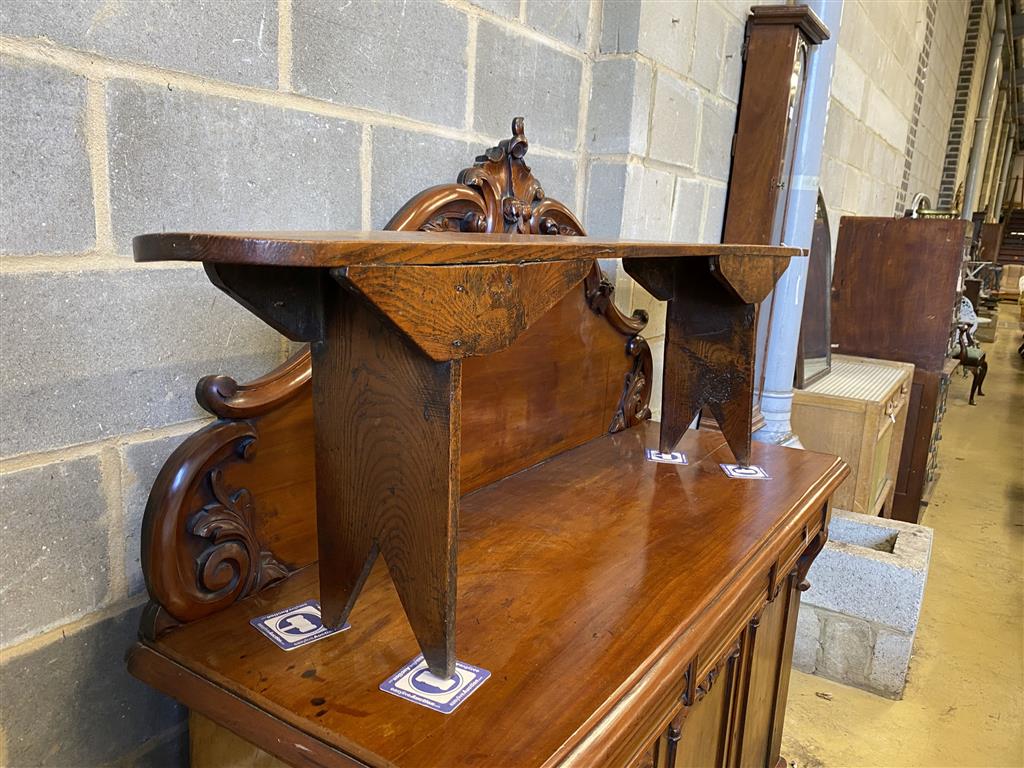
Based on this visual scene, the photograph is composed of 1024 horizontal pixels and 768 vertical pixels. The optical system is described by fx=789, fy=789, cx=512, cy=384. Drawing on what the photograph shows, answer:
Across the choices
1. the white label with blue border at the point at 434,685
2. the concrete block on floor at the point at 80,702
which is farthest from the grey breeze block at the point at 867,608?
the concrete block on floor at the point at 80,702

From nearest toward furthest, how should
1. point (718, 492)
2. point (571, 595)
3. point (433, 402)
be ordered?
point (433, 402)
point (571, 595)
point (718, 492)

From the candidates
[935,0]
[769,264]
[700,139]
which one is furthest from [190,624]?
[935,0]

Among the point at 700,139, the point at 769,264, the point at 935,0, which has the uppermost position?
the point at 935,0

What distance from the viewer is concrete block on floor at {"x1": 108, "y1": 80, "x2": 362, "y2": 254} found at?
0.84 m

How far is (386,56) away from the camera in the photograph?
117cm

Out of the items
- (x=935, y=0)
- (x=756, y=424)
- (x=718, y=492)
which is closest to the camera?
(x=718, y=492)

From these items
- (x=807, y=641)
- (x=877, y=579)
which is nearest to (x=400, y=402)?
(x=877, y=579)

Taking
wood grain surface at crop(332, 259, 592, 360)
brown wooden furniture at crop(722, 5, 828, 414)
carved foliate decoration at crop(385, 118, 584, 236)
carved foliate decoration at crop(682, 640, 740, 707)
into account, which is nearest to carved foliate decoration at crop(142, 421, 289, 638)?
wood grain surface at crop(332, 259, 592, 360)

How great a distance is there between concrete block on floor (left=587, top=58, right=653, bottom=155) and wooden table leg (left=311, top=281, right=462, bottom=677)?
1.10m

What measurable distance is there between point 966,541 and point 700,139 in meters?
2.86

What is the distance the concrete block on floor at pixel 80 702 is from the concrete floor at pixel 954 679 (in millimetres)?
1828

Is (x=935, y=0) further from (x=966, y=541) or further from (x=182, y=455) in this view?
(x=182, y=455)

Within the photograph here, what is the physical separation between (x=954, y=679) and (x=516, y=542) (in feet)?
7.24

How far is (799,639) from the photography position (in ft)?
8.44
